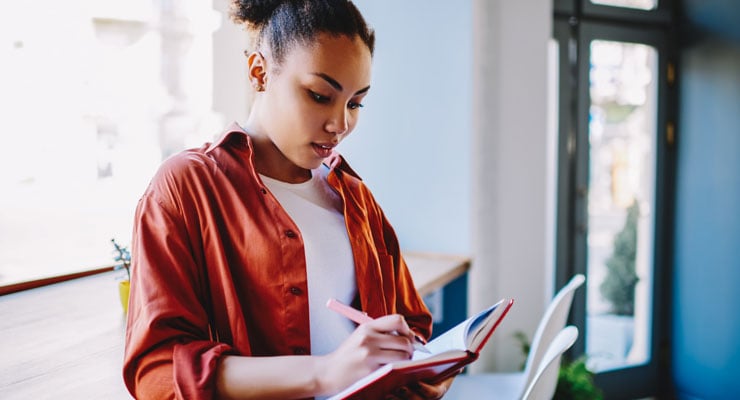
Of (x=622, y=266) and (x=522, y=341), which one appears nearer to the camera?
(x=522, y=341)

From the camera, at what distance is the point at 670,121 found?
3.03 metres

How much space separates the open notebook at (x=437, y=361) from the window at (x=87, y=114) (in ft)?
3.88

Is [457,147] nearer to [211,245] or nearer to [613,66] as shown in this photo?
[613,66]

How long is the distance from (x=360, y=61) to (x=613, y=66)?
2.41 metres

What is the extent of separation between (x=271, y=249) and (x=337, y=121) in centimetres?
24

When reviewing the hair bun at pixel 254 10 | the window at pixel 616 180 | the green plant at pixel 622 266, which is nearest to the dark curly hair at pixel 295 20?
the hair bun at pixel 254 10

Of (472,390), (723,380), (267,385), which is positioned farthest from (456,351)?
(723,380)

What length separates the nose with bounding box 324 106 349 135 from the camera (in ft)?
3.03

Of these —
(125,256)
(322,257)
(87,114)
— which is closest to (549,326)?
(322,257)

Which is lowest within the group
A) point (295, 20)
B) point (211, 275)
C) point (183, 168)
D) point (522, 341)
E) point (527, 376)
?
point (522, 341)

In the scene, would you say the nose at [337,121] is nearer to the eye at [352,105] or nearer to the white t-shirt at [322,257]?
the eye at [352,105]

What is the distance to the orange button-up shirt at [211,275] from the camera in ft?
2.47

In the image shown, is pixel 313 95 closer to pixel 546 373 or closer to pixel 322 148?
pixel 322 148

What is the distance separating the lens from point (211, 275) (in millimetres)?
848
